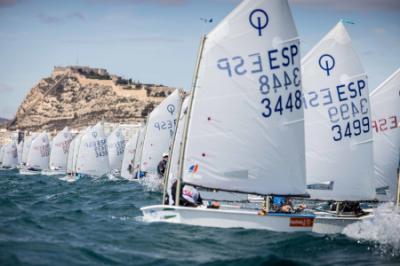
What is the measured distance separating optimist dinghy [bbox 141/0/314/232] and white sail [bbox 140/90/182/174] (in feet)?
74.9

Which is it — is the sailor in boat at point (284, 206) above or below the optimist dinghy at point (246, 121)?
below

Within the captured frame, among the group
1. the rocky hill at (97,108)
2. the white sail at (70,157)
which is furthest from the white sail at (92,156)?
the rocky hill at (97,108)

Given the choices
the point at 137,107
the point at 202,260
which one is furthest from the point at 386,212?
the point at 137,107

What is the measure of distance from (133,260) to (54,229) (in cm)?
425

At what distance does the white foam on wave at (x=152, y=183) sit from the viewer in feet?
113

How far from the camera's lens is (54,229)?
16.6m

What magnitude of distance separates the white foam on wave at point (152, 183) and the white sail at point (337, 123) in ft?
48.7

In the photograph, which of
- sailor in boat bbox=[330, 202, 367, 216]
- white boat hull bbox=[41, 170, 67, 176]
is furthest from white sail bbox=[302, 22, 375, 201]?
white boat hull bbox=[41, 170, 67, 176]

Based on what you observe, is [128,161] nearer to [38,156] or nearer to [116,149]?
[116,149]

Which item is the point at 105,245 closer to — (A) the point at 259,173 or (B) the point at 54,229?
(B) the point at 54,229

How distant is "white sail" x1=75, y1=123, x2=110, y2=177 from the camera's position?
5012cm

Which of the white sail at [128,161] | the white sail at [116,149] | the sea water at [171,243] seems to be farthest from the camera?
the white sail at [116,149]

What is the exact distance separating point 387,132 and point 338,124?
12.7 feet

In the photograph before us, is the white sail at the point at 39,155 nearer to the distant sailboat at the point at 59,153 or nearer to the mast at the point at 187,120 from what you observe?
the distant sailboat at the point at 59,153
